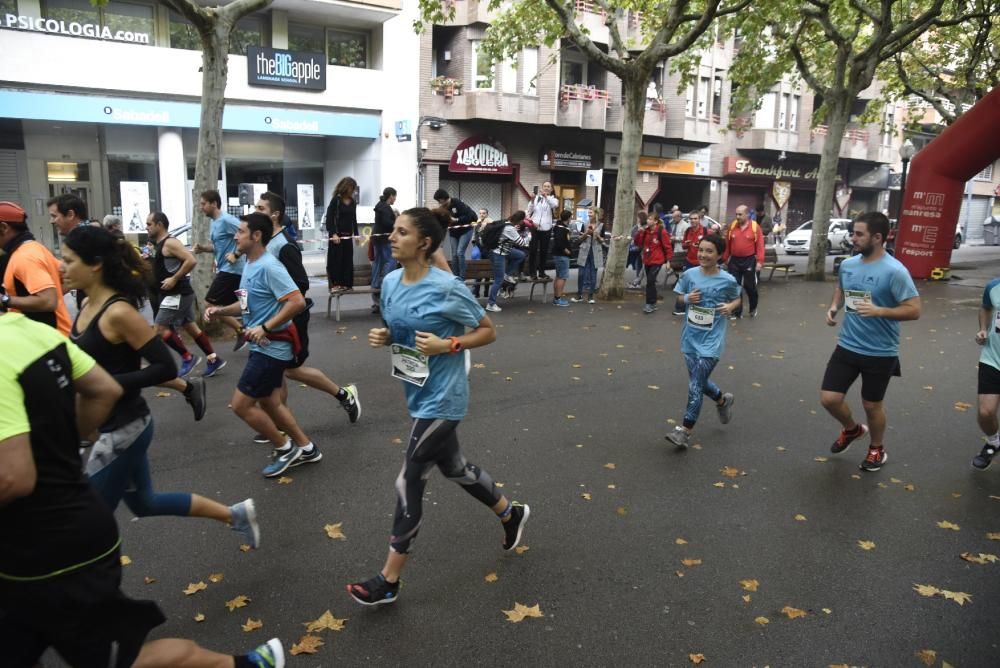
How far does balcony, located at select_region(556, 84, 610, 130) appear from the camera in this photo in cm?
2566

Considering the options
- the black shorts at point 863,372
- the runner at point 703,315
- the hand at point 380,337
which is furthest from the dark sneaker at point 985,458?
the hand at point 380,337

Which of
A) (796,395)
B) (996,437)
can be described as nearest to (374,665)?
(996,437)

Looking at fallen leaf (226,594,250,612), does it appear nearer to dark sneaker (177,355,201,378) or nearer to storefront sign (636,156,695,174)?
dark sneaker (177,355,201,378)

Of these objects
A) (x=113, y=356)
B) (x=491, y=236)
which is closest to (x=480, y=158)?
(x=491, y=236)

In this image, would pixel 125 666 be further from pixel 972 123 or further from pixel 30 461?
pixel 972 123

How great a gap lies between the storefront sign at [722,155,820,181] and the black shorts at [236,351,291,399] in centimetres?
3229

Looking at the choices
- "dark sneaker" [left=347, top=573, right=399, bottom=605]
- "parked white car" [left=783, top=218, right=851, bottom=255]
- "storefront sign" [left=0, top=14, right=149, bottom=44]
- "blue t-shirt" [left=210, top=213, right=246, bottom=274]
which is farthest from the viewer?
"parked white car" [left=783, top=218, right=851, bottom=255]

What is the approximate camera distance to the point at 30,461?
195cm

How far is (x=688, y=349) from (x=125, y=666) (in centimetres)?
463

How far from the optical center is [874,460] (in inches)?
219

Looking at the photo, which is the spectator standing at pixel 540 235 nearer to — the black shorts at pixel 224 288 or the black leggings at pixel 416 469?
the black shorts at pixel 224 288

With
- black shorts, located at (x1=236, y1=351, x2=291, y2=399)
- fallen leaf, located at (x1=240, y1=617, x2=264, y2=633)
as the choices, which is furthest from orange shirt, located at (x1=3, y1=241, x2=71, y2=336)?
fallen leaf, located at (x1=240, y1=617, x2=264, y2=633)

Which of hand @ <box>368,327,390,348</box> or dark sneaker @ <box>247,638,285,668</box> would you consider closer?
dark sneaker @ <box>247,638,285,668</box>

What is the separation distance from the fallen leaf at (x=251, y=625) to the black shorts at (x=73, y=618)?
3.82 feet
